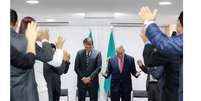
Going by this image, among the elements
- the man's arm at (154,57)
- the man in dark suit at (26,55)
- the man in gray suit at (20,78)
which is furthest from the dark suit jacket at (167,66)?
the man in dark suit at (26,55)

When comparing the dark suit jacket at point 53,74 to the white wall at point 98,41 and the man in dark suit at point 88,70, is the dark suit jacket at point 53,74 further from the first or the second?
the white wall at point 98,41

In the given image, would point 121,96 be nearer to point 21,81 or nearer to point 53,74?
point 53,74

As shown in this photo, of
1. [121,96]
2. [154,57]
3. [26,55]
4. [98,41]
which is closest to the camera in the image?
[26,55]

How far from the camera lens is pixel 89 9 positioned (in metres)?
9.36

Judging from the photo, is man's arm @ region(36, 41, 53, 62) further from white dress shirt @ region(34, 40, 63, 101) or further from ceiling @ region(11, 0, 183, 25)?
ceiling @ region(11, 0, 183, 25)

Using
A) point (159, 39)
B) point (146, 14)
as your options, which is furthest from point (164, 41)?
point (146, 14)

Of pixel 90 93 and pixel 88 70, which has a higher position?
pixel 88 70

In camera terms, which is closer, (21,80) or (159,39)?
(159,39)

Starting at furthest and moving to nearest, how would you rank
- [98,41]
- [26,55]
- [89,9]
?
[98,41] → [89,9] → [26,55]

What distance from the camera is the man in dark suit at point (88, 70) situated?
701 cm

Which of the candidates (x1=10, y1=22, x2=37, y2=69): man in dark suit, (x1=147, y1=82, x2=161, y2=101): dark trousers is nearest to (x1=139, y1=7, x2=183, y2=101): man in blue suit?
(x1=10, y1=22, x2=37, y2=69): man in dark suit

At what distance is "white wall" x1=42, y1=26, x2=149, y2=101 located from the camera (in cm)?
1051

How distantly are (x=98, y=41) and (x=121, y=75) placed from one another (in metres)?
3.65
